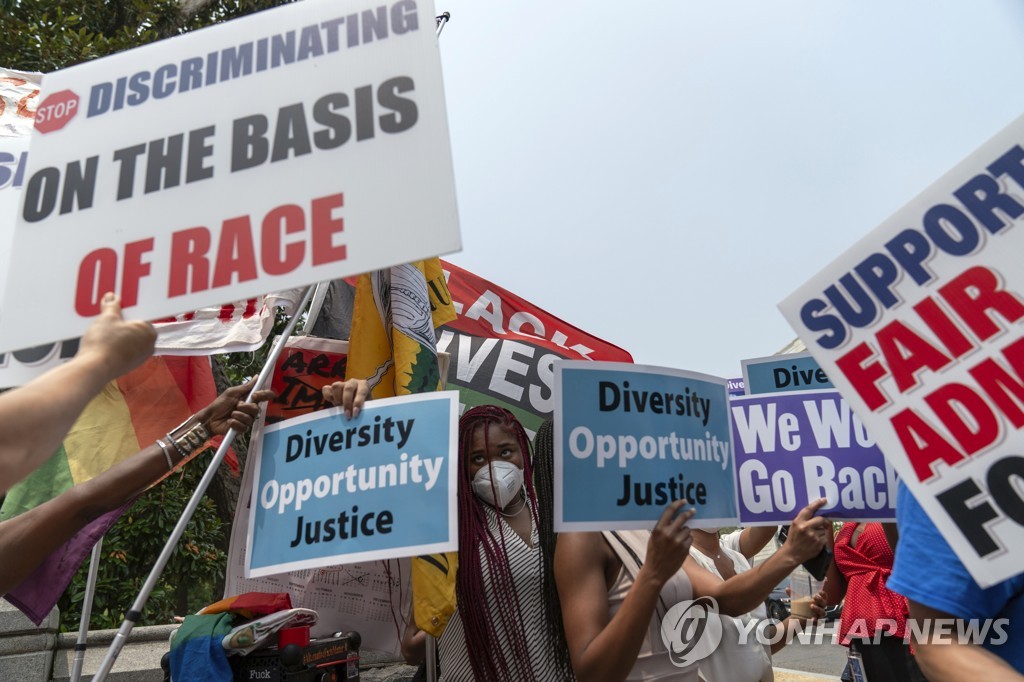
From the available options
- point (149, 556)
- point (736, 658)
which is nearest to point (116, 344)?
point (736, 658)

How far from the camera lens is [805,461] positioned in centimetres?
282

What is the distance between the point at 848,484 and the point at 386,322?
6.13 ft

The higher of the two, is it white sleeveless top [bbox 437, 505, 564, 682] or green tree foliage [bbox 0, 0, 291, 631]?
green tree foliage [bbox 0, 0, 291, 631]

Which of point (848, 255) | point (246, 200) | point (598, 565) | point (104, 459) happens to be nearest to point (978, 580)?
point (848, 255)

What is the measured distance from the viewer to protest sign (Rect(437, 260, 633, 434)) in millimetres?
4258

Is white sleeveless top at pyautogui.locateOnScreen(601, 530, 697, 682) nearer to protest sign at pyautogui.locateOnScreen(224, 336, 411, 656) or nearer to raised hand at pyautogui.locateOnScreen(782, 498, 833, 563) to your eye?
raised hand at pyautogui.locateOnScreen(782, 498, 833, 563)

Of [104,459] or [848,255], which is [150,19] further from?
[848,255]

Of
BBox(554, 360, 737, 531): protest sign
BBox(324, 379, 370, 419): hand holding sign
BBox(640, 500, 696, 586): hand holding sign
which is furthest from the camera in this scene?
BBox(324, 379, 370, 419): hand holding sign

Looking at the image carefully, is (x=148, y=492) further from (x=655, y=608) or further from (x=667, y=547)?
(x=667, y=547)

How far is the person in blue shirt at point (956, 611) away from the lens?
1.41 metres

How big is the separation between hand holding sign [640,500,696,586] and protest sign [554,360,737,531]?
0.27ft

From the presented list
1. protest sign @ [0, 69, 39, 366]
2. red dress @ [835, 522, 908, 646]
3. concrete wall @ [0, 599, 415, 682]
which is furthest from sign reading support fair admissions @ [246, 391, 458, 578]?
concrete wall @ [0, 599, 415, 682]

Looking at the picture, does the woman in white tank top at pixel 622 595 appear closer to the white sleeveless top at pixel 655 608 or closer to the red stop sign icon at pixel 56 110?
the white sleeveless top at pixel 655 608

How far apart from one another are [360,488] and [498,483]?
Answer: 1.73 feet
